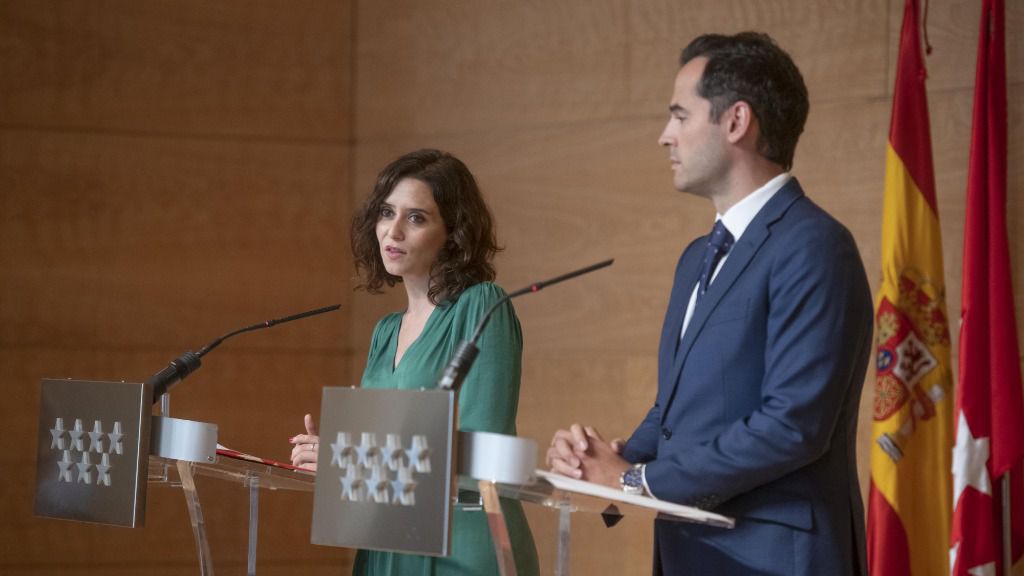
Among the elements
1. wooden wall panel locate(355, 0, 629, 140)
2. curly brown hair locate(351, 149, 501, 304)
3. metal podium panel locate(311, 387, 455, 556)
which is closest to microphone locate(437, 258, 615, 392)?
metal podium panel locate(311, 387, 455, 556)

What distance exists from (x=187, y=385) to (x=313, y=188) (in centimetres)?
99

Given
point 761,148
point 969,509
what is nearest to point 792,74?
point 761,148

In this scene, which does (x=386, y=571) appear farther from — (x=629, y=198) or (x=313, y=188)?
(x=313, y=188)

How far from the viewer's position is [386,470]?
1.72 metres

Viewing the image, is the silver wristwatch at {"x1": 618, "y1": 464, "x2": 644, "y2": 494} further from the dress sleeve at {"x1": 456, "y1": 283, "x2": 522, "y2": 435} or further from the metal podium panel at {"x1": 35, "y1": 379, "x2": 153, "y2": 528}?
the metal podium panel at {"x1": 35, "y1": 379, "x2": 153, "y2": 528}

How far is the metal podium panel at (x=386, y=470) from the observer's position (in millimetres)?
1672

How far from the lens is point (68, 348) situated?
16.1 ft

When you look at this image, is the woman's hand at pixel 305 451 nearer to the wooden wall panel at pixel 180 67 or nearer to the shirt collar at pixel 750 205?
the shirt collar at pixel 750 205

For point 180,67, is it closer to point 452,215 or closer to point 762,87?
point 452,215

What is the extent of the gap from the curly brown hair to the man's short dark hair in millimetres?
871

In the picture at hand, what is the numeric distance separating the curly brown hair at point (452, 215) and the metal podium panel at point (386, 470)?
3.36 ft

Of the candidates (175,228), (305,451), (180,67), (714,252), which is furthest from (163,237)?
(714,252)

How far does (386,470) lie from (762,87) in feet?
3.10

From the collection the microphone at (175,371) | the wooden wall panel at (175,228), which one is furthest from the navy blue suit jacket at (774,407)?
the wooden wall panel at (175,228)
